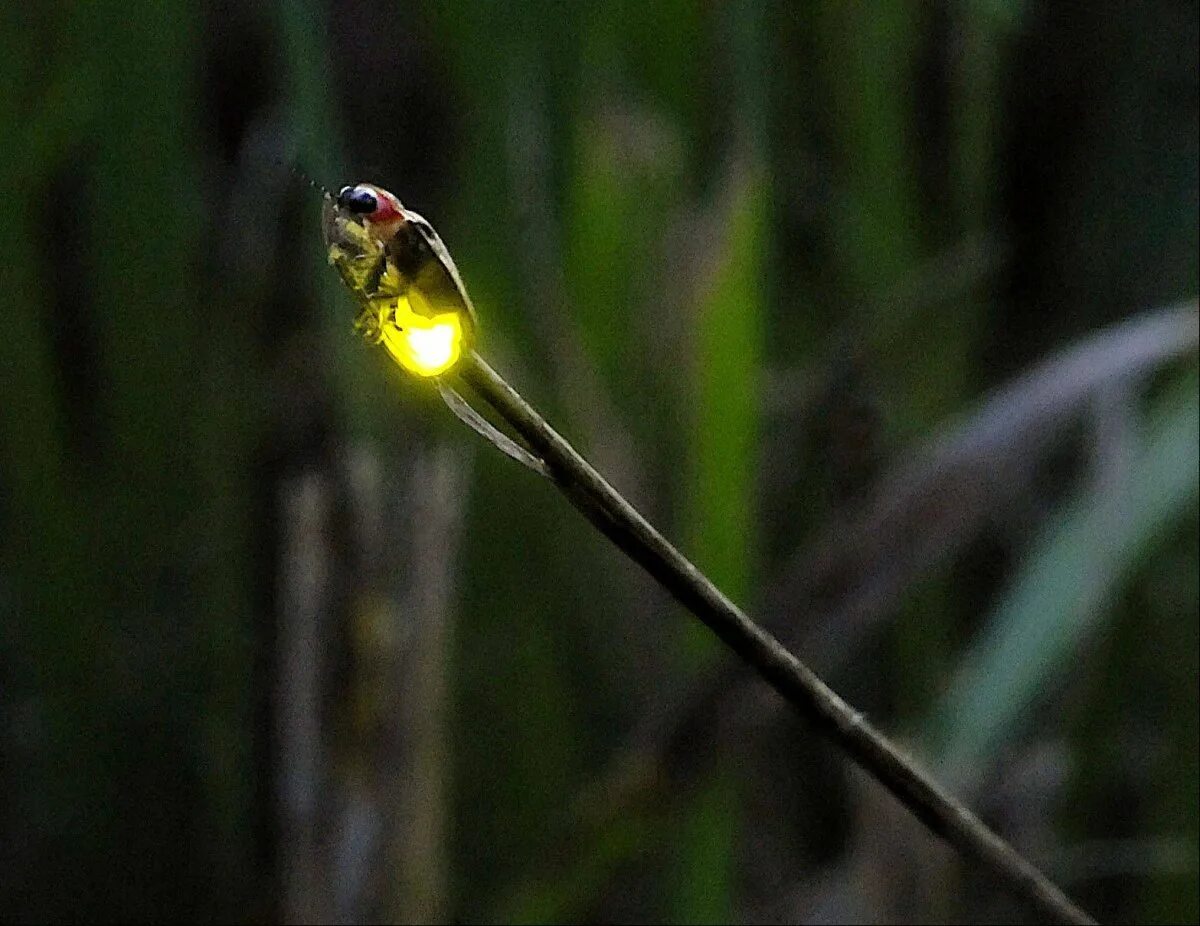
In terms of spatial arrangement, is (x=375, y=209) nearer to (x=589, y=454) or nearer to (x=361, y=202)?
(x=361, y=202)

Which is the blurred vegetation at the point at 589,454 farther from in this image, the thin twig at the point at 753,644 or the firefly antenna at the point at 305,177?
the thin twig at the point at 753,644

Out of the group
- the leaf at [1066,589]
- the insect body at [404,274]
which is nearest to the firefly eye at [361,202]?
the insect body at [404,274]

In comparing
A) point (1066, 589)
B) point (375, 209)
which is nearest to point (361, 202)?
point (375, 209)

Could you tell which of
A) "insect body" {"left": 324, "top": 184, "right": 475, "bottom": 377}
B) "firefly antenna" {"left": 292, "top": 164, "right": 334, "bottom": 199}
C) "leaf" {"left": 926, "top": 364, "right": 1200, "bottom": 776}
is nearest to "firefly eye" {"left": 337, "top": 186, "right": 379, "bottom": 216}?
"insect body" {"left": 324, "top": 184, "right": 475, "bottom": 377}

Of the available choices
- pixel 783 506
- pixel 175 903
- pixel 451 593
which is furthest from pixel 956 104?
pixel 175 903

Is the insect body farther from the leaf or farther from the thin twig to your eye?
the leaf

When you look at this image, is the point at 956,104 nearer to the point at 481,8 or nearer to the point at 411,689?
the point at 481,8
